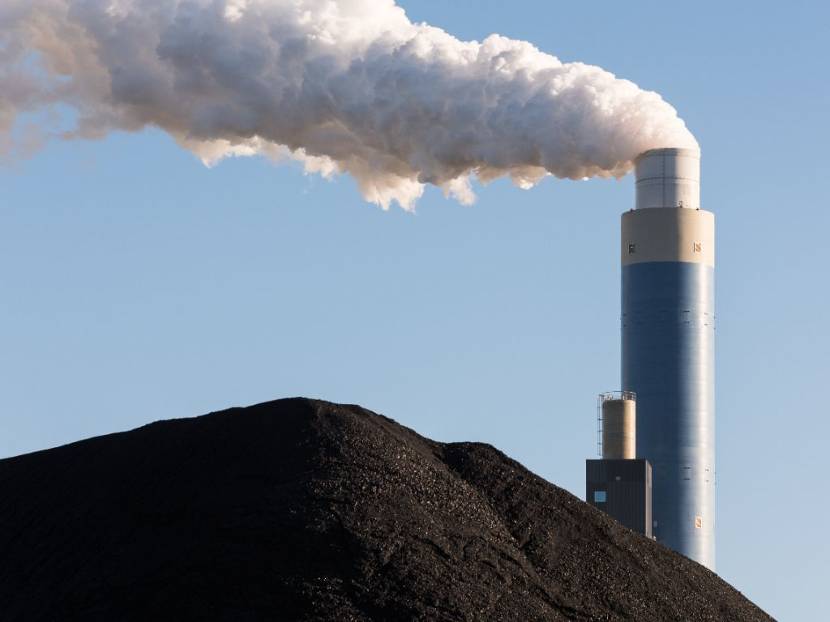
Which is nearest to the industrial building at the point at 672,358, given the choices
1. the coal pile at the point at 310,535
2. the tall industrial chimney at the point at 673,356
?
the tall industrial chimney at the point at 673,356

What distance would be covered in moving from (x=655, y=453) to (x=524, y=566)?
69.4 metres

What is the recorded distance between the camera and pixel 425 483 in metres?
34.0

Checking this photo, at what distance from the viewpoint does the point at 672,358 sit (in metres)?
101

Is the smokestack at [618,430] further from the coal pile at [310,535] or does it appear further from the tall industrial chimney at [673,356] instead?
the coal pile at [310,535]

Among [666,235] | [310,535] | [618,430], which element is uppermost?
[666,235]

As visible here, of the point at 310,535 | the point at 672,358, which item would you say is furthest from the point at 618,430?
the point at 310,535

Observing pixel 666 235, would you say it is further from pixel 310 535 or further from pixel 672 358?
pixel 310 535

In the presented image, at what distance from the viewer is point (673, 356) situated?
100812mm

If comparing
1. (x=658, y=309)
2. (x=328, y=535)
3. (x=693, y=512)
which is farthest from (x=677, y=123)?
(x=328, y=535)

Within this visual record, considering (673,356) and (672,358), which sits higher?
(673,356)

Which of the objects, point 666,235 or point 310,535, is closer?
point 310,535

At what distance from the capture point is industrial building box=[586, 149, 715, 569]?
101 meters

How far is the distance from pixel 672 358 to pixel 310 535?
71.4 m

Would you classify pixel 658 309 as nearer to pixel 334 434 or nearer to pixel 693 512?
pixel 693 512
